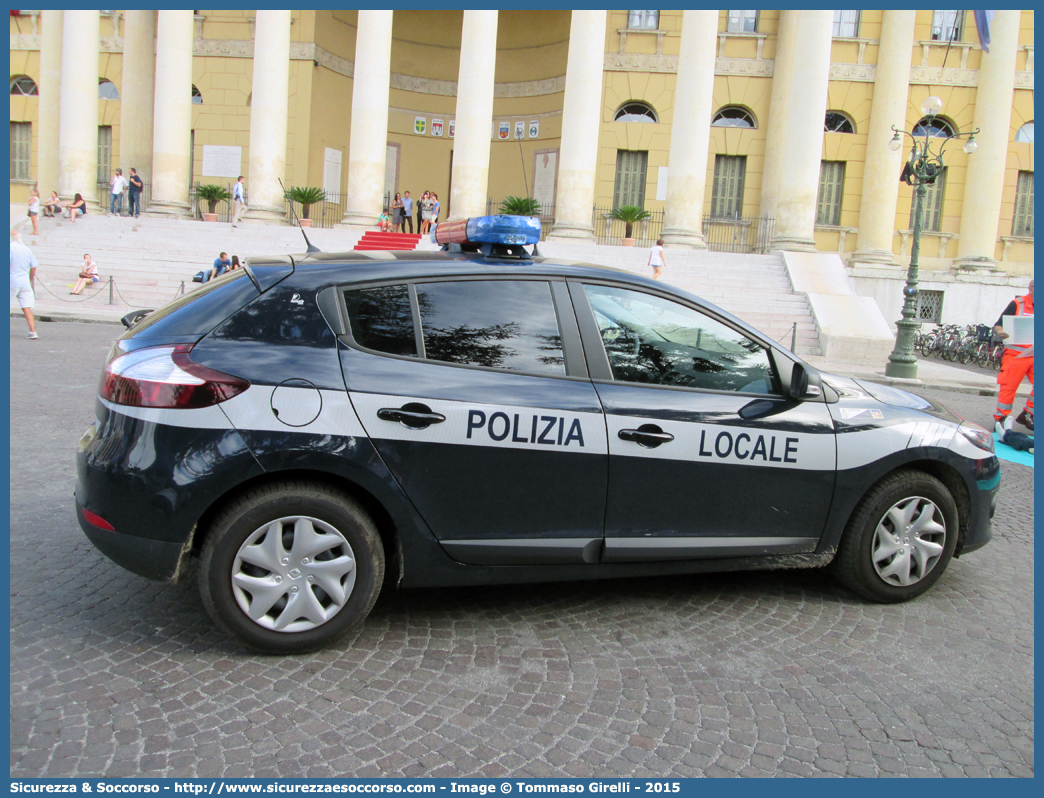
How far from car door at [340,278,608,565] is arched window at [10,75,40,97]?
125ft

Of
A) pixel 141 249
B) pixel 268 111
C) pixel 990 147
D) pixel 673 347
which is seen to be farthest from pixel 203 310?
pixel 990 147

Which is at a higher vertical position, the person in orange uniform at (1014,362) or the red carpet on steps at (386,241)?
the red carpet on steps at (386,241)

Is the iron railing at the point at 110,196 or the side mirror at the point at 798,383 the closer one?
the side mirror at the point at 798,383

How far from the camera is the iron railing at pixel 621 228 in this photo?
30578mm

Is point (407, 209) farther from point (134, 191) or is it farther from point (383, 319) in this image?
point (383, 319)

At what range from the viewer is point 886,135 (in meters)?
29.1

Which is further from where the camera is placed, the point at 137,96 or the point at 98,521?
the point at 137,96

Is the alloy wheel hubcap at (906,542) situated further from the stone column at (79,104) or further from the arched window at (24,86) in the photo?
the arched window at (24,86)

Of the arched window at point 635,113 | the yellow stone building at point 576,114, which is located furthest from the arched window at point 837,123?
the arched window at point 635,113

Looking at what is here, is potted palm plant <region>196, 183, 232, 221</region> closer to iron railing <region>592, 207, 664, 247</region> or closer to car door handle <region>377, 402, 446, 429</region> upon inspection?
iron railing <region>592, 207, 664, 247</region>

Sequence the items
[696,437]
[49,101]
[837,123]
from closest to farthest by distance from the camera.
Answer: [696,437] → [837,123] → [49,101]

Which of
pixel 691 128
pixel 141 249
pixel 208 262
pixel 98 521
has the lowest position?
pixel 98 521

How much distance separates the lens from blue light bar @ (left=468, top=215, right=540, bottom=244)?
396 cm

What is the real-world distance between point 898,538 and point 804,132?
23.9 m
